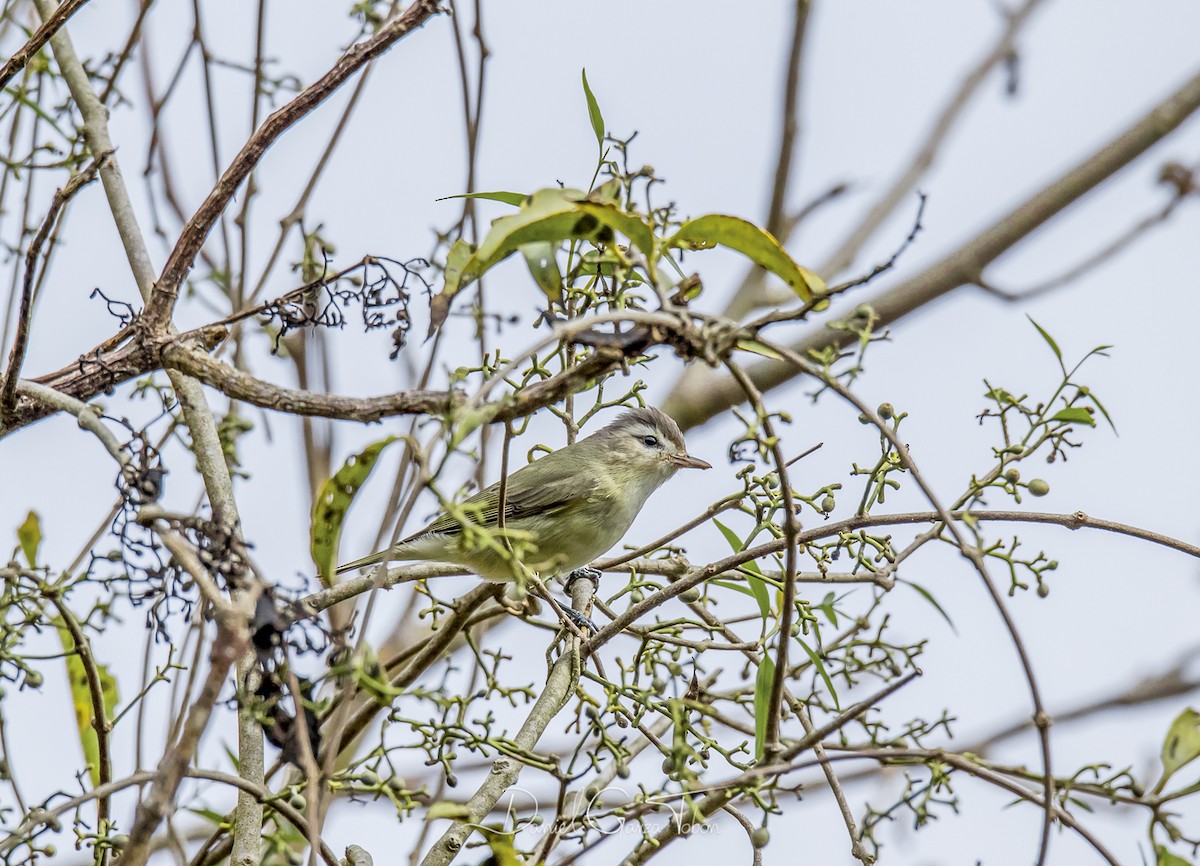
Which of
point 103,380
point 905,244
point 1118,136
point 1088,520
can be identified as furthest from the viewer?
point 1118,136

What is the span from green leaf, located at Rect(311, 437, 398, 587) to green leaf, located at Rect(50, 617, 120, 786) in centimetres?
101

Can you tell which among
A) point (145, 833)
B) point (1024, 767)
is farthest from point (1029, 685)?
point (145, 833)

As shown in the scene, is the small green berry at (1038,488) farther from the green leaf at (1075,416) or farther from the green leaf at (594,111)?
the green leaf at (594,111)

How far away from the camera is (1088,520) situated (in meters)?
1.84

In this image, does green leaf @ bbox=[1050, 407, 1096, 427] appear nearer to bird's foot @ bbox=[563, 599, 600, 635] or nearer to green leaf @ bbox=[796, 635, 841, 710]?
green leaf @ bbox=[796, 635, 841, 710]

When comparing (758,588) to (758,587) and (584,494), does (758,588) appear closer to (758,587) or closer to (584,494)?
(758,587)

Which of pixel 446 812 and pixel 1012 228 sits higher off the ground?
pixel 1012 228

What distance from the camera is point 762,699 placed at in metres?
1.90

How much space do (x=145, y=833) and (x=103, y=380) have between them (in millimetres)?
1022

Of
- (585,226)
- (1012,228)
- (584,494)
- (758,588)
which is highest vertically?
(1012,228)

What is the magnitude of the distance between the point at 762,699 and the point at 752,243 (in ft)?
2.44

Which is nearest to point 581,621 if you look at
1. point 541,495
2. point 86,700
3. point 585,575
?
point 585,575

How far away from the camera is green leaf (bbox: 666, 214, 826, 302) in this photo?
1565mm

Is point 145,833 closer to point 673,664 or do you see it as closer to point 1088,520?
point 673,664
